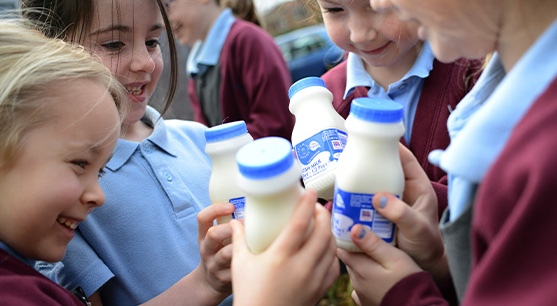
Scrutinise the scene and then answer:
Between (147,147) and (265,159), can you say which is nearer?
(265,159)

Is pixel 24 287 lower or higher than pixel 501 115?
Answer: lower

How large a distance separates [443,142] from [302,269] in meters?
0.76

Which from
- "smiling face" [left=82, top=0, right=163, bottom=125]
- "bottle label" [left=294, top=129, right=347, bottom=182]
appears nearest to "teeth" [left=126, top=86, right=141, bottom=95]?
"smiling face" [left=82, top=0, right=163, bottom=125]

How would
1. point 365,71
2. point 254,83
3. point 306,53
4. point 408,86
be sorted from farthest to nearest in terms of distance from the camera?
point 306,53
point 254,83
point 365,71
point 408,86

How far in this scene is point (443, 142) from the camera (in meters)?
1.38

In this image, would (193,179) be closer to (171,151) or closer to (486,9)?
(171,151)

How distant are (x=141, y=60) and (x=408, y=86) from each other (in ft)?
2.93

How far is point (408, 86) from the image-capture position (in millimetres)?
1493

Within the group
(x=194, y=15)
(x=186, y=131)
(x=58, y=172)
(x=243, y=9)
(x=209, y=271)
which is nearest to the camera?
(x=58, y=172)

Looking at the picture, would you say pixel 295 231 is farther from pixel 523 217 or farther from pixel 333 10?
pixel 333 10

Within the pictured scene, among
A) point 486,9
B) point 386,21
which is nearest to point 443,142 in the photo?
point 386,21

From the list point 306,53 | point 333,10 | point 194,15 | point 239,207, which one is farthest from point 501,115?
point 306,53

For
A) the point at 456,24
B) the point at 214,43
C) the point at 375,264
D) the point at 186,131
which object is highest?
the point at 456,24

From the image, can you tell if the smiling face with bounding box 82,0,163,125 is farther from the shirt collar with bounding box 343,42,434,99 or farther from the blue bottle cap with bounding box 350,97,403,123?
the blue bottle cap with bounding box 350,97,403,123
